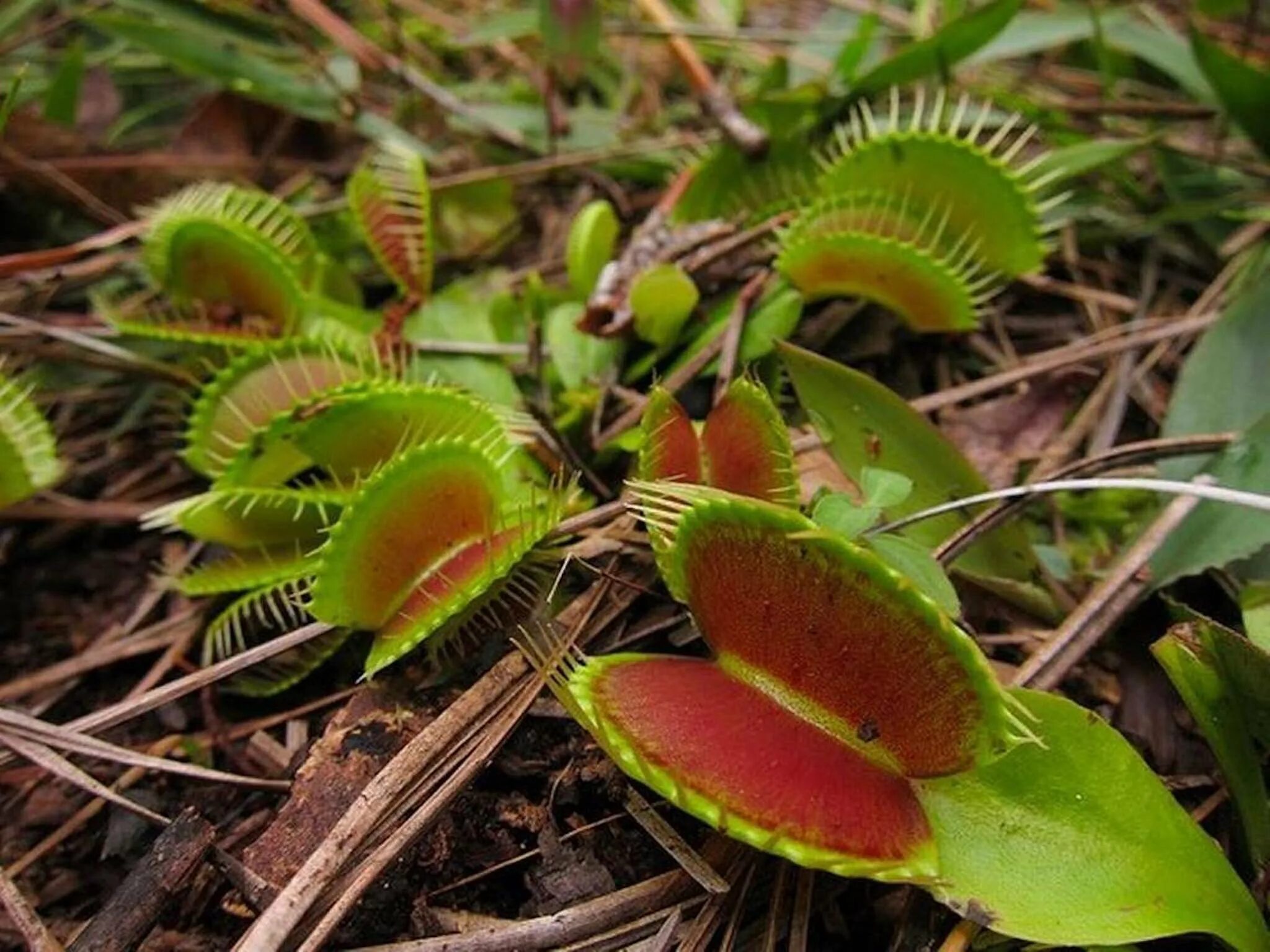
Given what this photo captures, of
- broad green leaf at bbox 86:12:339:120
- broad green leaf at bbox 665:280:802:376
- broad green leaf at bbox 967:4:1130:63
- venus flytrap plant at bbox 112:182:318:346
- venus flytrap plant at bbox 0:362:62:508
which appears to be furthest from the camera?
broad green leaf at bbox 967:4:1130:63

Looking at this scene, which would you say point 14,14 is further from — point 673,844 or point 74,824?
point 673,844

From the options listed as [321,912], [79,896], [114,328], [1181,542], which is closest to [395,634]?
[321,912]

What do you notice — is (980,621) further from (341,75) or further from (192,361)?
(341,75)

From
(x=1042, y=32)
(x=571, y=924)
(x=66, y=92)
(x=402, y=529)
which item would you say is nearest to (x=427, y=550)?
(x=402, y=529)

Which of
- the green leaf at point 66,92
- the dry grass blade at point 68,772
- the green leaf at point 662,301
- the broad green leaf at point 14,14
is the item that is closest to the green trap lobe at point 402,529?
the dry grass blade at point 68,772

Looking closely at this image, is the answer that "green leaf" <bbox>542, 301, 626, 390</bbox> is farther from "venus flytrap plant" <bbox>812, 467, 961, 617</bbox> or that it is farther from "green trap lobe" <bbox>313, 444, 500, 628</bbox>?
"venus flytrap plant" <bbox>812, 467, 961, 617</bbox>

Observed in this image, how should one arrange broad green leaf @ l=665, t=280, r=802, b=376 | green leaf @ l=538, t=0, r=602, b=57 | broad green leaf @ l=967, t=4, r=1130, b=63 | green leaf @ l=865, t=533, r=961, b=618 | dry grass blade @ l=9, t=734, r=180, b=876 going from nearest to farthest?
green leaf @ l=865, t=533, r=961, b=618 < dry grass blade @ l=9, t=734, r=180, b=876 < broad green leaf @ l=665, t=280, r=802, b=376 < green leaf @ l=538, t=0, r=602, b=57 < broad green leaf @ l=967, t=4, r=1130, b=63

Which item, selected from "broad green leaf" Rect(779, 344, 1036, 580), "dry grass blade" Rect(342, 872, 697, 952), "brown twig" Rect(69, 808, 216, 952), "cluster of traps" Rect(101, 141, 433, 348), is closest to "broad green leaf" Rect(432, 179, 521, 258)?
"cluster of traps" Rect(101, 141, 433, 348)
